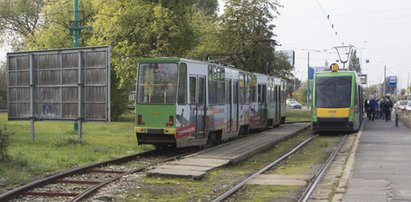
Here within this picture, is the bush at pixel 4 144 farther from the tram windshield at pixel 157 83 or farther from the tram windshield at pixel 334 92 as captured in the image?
the tram windshield at pixel 334 92

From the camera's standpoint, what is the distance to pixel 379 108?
43844 millimetres

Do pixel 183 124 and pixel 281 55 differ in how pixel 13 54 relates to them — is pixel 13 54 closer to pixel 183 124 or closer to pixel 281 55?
pixel 183 124

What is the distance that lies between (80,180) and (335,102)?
16.8 meters

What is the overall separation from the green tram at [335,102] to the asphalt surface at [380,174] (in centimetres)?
608

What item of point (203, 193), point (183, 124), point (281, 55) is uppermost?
point (281, 55)

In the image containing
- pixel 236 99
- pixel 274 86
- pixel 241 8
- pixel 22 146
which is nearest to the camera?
pixel 22 146

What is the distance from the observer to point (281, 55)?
206 ft

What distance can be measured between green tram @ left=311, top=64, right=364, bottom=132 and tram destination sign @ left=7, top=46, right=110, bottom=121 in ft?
40.3

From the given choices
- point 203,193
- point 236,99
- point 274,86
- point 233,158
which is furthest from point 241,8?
point 203,193

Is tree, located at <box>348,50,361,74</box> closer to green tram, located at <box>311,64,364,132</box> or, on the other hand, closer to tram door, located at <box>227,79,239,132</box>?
green tram, located at <box>311,64,364,132</box>

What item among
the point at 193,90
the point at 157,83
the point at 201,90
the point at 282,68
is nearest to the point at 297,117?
the point at 282,68

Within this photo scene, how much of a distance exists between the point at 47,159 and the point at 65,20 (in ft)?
99.6

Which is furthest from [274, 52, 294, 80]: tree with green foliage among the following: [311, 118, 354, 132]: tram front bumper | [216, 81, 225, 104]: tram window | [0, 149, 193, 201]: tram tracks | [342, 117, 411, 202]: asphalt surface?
[0, 149, 193, 201]: tram tracks

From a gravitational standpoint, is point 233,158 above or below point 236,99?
below
